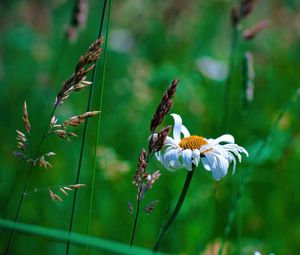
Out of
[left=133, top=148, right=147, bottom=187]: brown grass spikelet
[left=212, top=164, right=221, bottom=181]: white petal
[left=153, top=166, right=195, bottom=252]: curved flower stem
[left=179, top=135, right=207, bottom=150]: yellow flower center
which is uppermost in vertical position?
[left=179, top=135, right=207, bottom=150]: yellow flower center

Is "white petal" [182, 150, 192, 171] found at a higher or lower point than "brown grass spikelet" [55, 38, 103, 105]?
lower

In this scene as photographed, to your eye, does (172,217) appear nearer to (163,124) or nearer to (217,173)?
(217,173)

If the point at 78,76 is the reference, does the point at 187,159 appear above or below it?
below

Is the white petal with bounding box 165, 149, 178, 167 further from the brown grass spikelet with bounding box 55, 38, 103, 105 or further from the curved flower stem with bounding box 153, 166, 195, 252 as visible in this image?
the brown grass spikelet with bounding box 55, 38, 103, 105

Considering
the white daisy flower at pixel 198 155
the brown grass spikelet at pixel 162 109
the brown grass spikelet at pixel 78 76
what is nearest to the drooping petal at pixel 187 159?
the white daisy flower at pixel 198 155

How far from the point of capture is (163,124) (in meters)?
2.94

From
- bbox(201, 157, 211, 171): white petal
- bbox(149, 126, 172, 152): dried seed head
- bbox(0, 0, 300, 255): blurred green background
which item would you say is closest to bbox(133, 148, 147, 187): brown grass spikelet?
bbox(149, 126, 172, 152): dried seed head

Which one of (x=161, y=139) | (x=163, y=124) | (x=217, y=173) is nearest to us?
(x=161, y=139)

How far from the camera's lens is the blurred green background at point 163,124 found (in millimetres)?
2227

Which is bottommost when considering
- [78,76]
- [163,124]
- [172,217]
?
[172,217]

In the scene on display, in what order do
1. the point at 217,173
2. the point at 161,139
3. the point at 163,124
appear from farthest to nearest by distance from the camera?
the point at 163,124 → the point at 217,173 → the point at 161,139

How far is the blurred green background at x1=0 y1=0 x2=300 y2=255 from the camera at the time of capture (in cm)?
223

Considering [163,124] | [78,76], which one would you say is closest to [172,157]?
[78,76]

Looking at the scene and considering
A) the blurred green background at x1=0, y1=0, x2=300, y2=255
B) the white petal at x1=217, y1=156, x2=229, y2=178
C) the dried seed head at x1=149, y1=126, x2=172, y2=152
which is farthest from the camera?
the blurred green background at x1=0, y1=0, x2=300, y2=255
